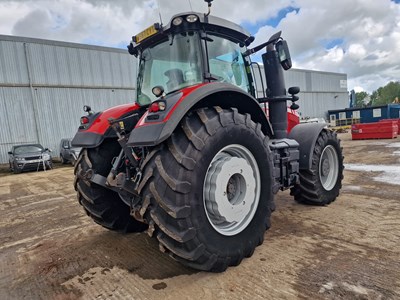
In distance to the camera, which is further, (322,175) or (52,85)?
(52,85)

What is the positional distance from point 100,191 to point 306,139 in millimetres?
2900

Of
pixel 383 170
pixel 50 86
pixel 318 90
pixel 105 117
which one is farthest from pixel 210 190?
pixel 318 90

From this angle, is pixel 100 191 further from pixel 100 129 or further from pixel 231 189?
pixel 231 189

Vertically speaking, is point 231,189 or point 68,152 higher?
point 231,189


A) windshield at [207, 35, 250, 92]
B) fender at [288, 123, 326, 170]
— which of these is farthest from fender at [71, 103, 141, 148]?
fender at [288, 123, 326, 170]

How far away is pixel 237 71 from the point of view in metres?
3.70

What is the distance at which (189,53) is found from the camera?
3096 mm

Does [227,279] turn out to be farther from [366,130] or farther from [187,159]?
[366,130]

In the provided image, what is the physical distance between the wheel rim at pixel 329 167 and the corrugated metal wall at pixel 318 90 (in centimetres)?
3044

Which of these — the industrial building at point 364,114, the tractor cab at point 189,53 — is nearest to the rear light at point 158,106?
the tractor cab at point 189,53

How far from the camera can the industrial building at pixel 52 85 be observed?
1695 centimetres

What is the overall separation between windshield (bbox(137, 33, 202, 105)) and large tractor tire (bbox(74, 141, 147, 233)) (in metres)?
0.77

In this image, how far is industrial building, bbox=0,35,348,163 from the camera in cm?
1695

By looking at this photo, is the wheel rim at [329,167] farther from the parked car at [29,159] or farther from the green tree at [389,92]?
the green tree at [389,92]
